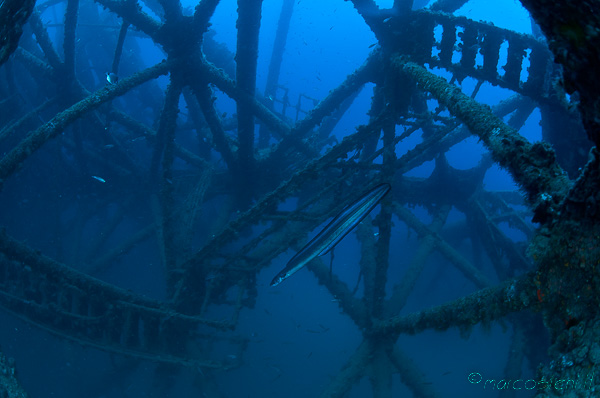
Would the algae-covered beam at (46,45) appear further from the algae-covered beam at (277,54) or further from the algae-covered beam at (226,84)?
the algae-covered beam at (277,54)

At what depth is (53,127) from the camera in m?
3.98

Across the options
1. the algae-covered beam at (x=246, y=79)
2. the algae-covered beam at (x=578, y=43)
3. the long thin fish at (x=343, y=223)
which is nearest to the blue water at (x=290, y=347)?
the algae-covered beam at (x=246, y=79)

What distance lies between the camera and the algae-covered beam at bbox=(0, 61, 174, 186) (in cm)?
377

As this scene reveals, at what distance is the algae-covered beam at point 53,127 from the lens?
3.77 metres

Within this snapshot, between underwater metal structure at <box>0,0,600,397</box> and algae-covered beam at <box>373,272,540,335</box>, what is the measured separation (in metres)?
0.02

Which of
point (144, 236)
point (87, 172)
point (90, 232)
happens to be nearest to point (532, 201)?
point (144, 236)

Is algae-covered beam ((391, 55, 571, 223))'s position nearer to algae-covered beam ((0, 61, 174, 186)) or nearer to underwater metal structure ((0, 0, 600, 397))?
underwater metal structure ((0, 0, 600, 397))

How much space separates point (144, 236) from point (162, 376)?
3629 mm

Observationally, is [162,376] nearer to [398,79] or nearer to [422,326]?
[422,326]

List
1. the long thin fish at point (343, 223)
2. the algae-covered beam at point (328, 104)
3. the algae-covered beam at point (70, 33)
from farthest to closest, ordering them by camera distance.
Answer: the algae-covered beam at point (328, 104) → the algae-covered beam at point (70, 33) → the long thin fish at point (343, 223)

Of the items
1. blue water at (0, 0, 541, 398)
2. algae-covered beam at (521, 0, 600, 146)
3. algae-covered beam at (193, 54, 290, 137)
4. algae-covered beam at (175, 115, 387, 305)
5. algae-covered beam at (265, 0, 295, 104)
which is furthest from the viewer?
algae-covered beam at (265, 0, 295, 104)

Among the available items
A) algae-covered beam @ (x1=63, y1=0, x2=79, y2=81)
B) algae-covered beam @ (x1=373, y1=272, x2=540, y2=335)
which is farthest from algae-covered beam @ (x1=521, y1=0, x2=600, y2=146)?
algae-covered beam @ (x1=63, y1=0, x2=79, y2=81)

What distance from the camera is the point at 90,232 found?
52.7 ft

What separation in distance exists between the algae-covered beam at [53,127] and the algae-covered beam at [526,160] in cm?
424
